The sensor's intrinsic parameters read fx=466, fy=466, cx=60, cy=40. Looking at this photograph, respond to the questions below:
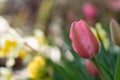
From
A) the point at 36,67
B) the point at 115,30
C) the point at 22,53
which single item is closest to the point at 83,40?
the point at 115,30

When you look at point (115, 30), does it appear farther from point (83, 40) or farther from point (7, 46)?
point (7, 46)

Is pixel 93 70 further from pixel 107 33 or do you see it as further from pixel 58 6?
pixel 58 6

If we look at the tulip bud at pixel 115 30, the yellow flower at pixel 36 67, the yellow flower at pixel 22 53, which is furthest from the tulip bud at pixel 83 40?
the yellow flower at pixel 22 53

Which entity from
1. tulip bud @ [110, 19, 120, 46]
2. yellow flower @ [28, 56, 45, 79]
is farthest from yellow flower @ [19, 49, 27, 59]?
tulip bud @ [110, 19, 120, 46]

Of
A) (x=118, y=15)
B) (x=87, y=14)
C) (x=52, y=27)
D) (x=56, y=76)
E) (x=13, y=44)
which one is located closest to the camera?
(x=56, y=76)

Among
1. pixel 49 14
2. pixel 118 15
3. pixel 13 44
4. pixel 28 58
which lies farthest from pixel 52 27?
pixel 13 44

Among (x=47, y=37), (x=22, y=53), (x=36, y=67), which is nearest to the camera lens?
(x=36, y=67)

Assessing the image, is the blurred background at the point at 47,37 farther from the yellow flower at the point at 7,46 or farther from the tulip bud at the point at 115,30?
the tulip bud at the point at 115,30
